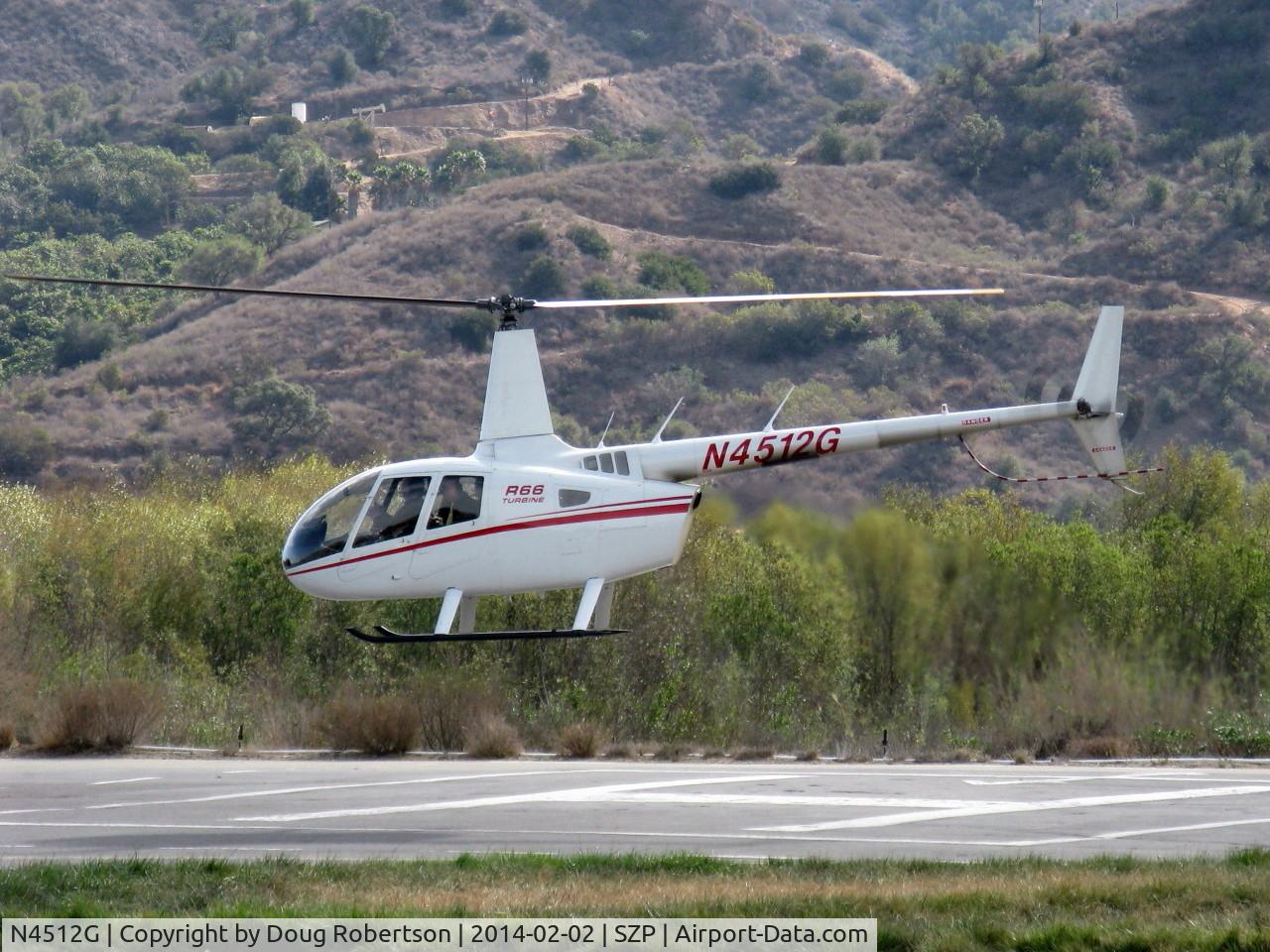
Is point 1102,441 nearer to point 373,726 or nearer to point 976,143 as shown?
point 373,726

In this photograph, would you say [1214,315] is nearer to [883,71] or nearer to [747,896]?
[747,896]

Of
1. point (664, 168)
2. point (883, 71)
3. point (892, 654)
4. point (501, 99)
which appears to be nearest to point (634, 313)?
point (664, 168)

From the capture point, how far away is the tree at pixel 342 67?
142125 millimetres

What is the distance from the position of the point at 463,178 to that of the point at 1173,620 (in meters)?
91.2

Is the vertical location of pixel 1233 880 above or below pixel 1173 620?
above

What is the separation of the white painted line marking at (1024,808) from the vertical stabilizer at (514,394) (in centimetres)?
519

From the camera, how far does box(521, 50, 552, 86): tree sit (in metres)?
141

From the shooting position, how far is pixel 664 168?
310 ft

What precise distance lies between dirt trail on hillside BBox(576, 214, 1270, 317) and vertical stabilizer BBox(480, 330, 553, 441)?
59631 millimetres

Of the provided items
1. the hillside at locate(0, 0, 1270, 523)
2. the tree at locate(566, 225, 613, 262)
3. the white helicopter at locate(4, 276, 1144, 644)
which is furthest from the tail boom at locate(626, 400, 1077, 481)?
the tree at locate(566, 225, 613, 262)

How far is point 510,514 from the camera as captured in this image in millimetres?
17047

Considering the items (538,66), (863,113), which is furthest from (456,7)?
(863,113)

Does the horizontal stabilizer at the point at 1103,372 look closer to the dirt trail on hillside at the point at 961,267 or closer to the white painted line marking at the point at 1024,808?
the white painted line marking at the point at 1024,808

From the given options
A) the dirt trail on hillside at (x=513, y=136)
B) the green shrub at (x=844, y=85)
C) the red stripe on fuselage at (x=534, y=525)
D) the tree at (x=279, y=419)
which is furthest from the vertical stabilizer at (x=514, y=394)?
the green shrub at (x=844, y=85)
